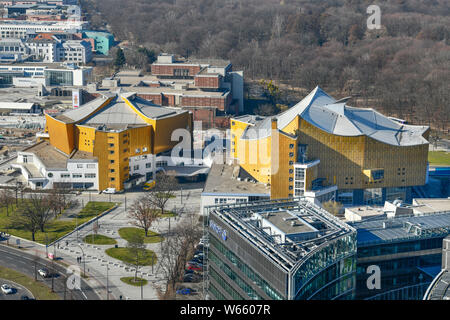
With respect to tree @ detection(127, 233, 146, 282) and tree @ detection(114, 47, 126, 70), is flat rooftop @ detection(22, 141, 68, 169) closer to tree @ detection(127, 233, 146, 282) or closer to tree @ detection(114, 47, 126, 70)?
tree @ detection(127, 233, 146, 282)

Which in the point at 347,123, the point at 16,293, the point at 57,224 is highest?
the point at 347,123

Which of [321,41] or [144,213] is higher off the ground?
[321,41]

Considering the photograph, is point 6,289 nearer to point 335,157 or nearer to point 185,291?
point 185,291

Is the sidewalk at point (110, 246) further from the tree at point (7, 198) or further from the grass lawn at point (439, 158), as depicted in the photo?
the grass lawn at point (439, 158)

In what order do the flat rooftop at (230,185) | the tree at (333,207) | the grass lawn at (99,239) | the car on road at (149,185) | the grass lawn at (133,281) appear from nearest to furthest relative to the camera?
the grass lawn at (133,281)
the grass lawn at (99,239)
the tree at (333,207)
the flat rooftop at (230,185)
the car on road at (149,185)

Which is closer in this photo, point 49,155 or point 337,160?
point 337,160

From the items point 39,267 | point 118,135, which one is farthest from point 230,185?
point 39,267

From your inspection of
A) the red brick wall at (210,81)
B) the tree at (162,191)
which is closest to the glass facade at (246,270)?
the tree at (162,191)
